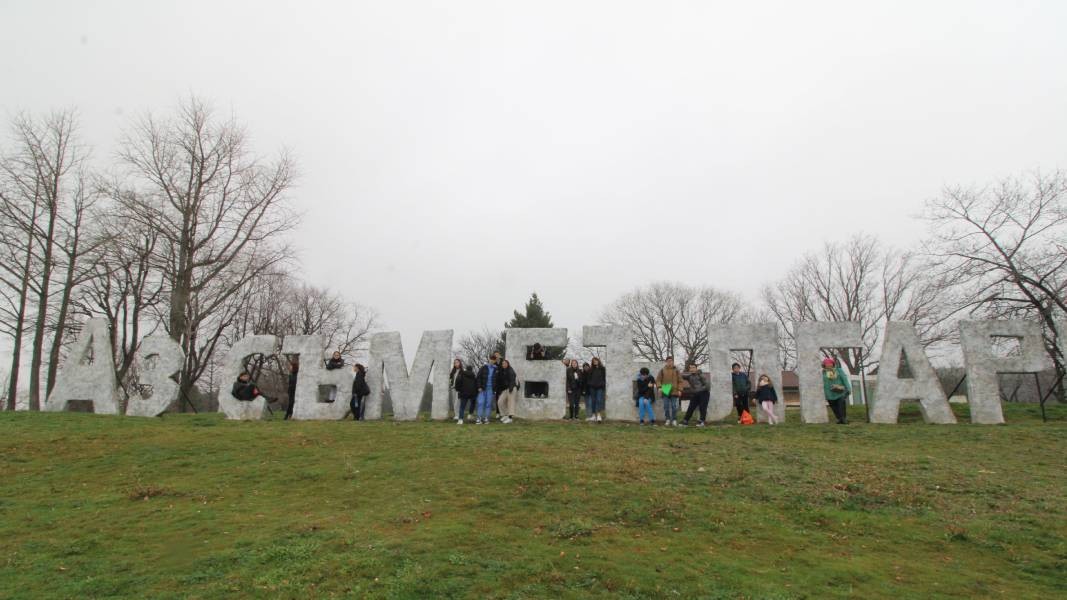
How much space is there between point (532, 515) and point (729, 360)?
11465 mm

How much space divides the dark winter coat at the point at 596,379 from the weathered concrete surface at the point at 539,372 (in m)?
0.78

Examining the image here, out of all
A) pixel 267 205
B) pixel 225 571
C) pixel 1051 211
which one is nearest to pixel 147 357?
pixel 267 205

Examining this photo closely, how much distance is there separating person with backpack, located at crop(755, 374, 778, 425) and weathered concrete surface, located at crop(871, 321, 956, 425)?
2.88m

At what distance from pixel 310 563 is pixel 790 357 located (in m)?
52.0

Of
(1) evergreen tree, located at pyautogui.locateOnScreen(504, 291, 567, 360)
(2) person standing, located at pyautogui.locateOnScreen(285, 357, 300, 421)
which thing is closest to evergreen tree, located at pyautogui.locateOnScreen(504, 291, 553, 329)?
(1) evergreen tree, located at pyautogui.locateOnScreen(504, 291, 567, 360)

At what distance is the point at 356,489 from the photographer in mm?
10844

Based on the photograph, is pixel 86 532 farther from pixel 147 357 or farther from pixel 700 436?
pixel 147 357

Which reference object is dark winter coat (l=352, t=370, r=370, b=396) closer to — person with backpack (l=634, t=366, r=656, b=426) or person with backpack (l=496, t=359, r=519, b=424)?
person with backpack (l=496, t=359, r=519, b=424)

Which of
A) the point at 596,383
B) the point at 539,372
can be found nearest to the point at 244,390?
the point at 539,372

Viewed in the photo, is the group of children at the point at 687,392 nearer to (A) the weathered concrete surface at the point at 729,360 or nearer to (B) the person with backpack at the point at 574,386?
(A) the weathered concrete surface at the point at 729,360

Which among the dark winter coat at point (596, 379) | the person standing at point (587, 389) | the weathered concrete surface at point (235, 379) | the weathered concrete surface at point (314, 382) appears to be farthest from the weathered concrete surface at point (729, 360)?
the weathered concrete surface at point (235, 379)

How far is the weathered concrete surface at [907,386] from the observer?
18.1 metres

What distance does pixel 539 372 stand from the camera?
19.5 meters

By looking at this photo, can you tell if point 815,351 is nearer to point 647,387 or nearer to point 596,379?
point 647,387
